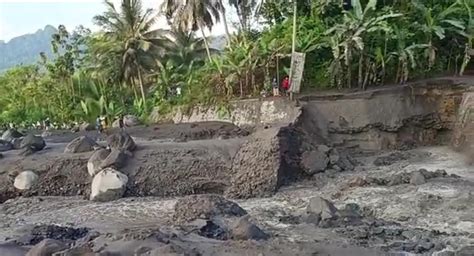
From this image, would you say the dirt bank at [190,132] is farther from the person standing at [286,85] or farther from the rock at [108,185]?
the rock at [108,185]

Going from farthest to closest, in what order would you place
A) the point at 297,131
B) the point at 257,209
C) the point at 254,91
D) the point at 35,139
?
the point at 254,91 → the point at 35,139 → the point at 297,131 → the point at 257,209

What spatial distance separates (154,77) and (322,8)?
1899 cm

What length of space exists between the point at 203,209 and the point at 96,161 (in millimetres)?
5747

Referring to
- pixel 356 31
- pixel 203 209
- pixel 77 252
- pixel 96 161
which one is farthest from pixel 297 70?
pixel 77 252

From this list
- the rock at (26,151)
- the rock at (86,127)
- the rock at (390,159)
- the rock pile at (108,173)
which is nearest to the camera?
the rock pile at (108,173)

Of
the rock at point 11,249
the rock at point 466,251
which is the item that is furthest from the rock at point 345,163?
the rock at point 11,249

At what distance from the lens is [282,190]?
17766 millimetres

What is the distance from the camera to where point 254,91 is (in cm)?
2616

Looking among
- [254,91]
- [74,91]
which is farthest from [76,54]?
[254,91]

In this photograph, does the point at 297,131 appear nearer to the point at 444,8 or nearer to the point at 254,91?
the point at 254,91

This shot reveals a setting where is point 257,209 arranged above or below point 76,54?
below

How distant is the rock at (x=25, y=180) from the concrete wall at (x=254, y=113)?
9030 mm

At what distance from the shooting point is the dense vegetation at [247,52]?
24.2 meters

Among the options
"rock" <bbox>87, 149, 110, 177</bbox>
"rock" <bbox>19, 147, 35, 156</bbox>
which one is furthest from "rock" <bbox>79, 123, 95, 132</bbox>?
"rock" <bbox>87, 149, 110, 177</bbox>
